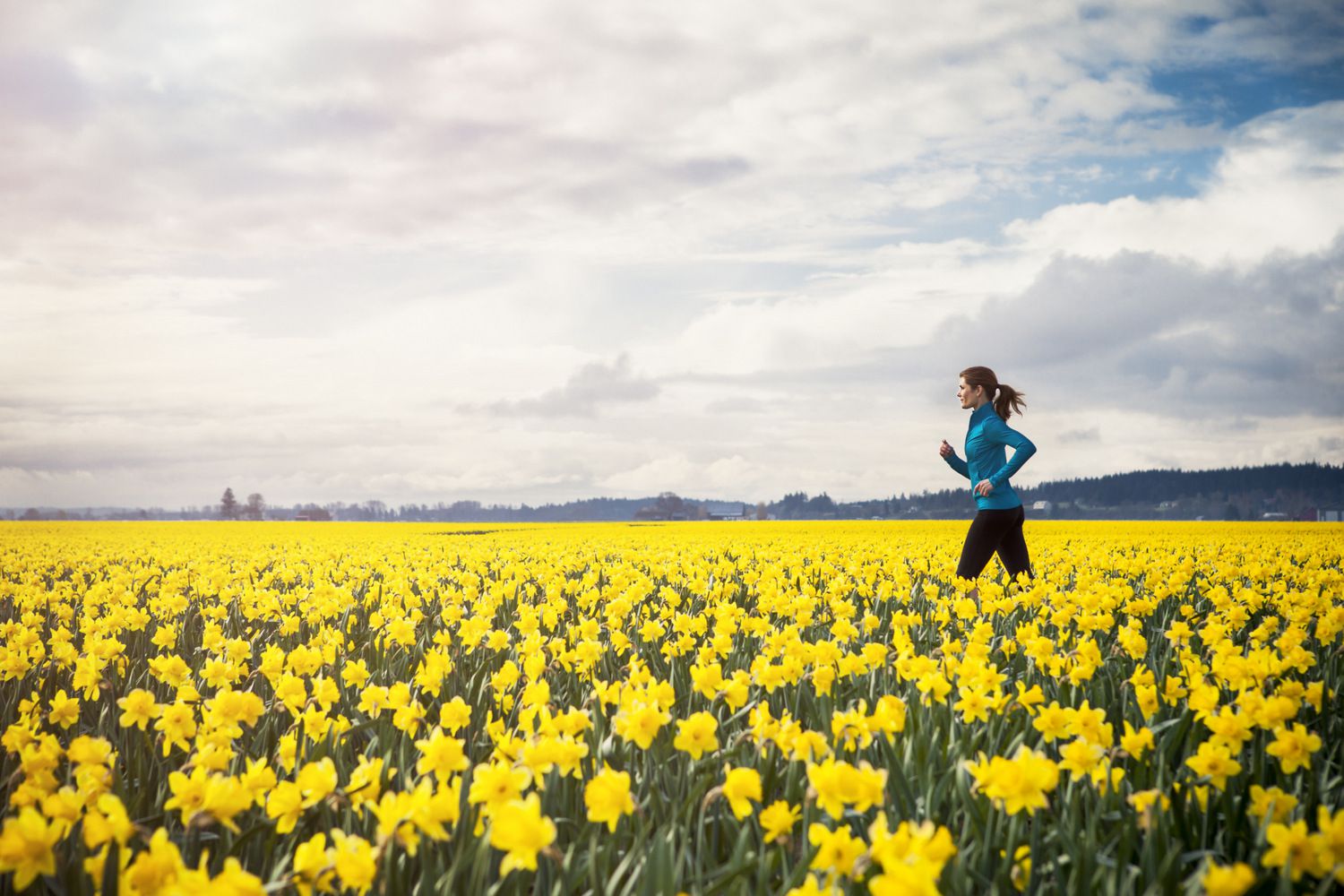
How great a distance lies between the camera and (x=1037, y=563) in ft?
41.0

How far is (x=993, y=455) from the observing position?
9.57 meters

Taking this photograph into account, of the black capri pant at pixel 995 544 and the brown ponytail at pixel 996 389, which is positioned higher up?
the brown ponytail at pixel 996 389

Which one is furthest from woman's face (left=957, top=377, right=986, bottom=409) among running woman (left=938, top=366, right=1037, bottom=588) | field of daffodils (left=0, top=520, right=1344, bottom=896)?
field of daffodils (left=0, top=520, right=1344, bottom=896)

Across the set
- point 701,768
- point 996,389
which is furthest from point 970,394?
point 701,768

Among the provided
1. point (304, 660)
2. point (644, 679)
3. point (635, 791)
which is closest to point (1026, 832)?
point (635, 791)

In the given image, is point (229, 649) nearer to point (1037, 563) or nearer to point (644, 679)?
point (644, 679)

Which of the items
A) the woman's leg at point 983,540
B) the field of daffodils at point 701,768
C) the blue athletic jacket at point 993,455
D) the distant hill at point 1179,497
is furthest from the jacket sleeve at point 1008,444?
the distant hill at point 1179,497

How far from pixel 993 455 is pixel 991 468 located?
0.15 meters

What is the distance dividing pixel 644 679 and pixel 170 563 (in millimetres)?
14776

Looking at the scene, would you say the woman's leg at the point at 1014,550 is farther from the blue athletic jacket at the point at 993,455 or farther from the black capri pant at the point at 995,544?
the blue athletic jacket at the point at 993,455

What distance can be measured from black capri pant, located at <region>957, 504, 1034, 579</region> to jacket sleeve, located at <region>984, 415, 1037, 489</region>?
40cm

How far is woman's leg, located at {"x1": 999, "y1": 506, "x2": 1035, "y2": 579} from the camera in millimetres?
9453

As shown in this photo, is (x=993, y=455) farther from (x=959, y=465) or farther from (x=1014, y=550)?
(x=1014, y=550)

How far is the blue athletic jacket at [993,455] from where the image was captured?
9164 millimetres
